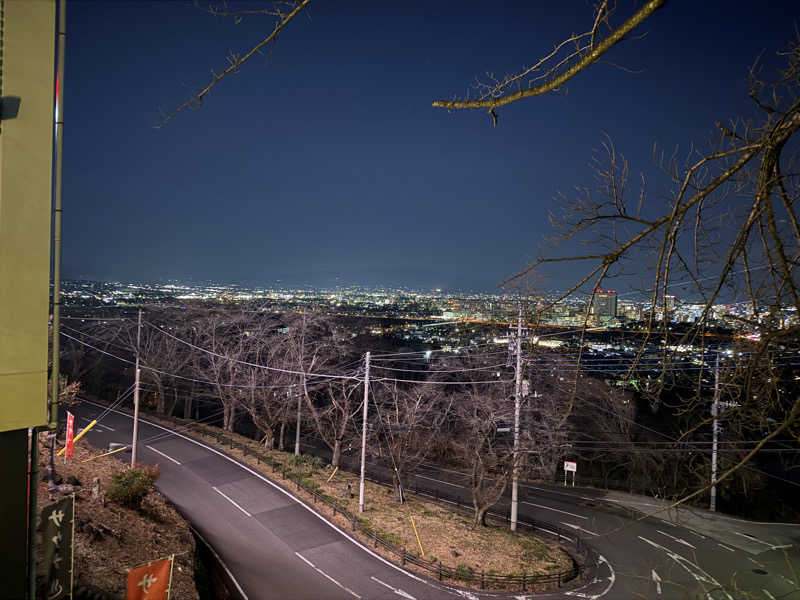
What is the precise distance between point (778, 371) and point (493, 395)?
71.6ft

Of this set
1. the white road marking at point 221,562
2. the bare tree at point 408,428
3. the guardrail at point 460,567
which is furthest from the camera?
the bare tree at point 408,428

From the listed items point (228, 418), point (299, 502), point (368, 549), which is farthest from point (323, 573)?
point (228, 418)

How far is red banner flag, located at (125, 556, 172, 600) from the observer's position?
23.0 feet

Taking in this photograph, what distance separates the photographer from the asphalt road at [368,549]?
1423 centimetres

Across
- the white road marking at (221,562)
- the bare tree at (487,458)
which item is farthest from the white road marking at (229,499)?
the bare tree at (487,458)

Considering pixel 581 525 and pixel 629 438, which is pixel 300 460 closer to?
pixel 581 525

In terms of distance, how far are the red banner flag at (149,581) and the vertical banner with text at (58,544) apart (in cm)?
108

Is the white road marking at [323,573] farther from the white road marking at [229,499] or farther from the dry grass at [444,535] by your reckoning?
the white road marking at [229,499]

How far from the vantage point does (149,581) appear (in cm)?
724

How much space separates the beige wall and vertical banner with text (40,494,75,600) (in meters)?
1.55

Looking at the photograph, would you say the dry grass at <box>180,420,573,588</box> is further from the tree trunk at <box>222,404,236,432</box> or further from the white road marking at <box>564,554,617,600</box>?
the tree trunk at <box>222,404,236,432</box>

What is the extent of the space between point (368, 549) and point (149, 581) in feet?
35.4

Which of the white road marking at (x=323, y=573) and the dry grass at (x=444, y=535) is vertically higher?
the white road marking at (x=323, y=573)

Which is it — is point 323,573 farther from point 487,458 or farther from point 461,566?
point 487,458
